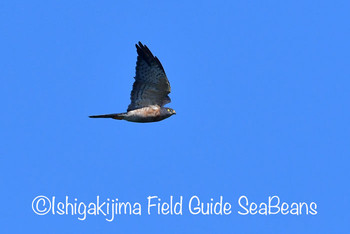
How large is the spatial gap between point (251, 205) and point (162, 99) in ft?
9.10

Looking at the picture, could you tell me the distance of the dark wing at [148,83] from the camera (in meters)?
12.6

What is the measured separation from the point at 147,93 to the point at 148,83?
25cm

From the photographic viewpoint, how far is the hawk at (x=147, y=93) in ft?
41.5

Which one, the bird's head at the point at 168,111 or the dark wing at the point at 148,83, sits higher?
the dark wing at the point at 148,83

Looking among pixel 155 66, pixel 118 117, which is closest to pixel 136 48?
pixel 155 66

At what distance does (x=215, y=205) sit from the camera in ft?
39.8

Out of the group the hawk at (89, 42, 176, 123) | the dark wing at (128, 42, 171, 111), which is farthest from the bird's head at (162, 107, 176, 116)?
the dark wing at (128, 42, 171, 111)

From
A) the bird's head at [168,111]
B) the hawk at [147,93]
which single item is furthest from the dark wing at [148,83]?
the bird's head at [168,111]

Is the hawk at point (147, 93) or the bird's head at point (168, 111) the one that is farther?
the bird's head at point (168, 111)

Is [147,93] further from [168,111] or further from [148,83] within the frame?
[168,111]

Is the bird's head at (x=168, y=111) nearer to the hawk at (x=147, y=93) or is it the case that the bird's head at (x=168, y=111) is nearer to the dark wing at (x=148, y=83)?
the hawk at (x=147, y=93)

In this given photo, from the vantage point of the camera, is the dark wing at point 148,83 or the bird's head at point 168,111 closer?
the dark wing at point 148,83

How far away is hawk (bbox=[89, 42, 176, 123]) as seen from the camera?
498 inches

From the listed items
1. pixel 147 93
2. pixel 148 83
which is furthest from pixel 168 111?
pixel 148 83
